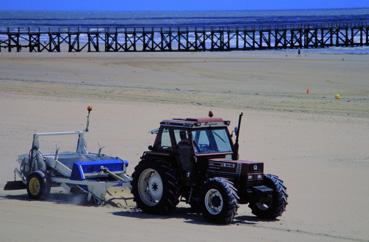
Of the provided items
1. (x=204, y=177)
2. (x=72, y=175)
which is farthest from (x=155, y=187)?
(x=72, y=175)

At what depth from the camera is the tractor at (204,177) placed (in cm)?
1221

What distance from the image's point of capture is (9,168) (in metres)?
17.2

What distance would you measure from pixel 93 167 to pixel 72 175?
38 cm

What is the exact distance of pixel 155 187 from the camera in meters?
12.9

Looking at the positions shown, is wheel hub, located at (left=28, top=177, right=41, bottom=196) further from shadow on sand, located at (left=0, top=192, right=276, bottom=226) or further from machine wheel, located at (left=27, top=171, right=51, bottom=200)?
shadow on sand, located at (left=0, top=192, right=276, bottom=226)

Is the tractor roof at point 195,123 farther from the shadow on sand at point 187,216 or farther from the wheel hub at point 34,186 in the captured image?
the wheel hub at point 34,186

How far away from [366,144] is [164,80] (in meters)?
20.1

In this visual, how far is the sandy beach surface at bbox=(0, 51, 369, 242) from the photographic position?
11.9 meters

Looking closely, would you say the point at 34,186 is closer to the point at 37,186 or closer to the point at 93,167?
the point at 37,186

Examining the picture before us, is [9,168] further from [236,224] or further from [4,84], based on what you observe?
[4,84]

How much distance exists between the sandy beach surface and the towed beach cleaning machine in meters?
0.23

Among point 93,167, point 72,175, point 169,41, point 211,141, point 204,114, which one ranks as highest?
point 169,41

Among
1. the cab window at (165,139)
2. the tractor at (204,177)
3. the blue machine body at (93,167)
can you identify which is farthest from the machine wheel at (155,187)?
the blue machine body at (93,167)

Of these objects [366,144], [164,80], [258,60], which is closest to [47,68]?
[164,80]
